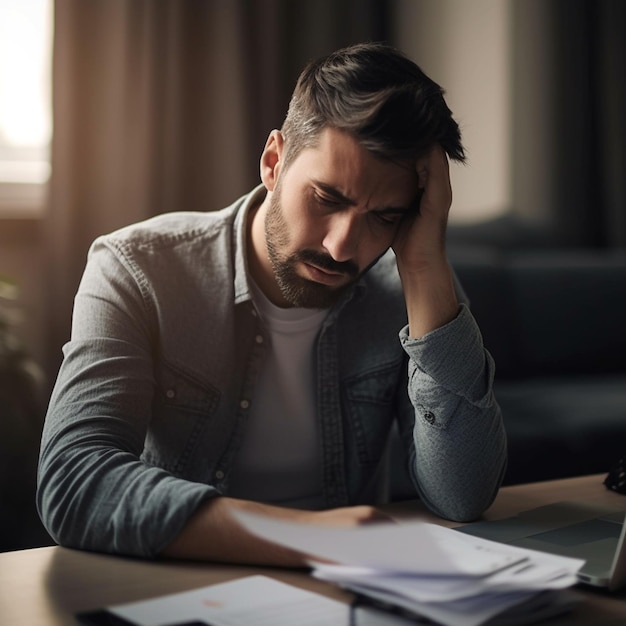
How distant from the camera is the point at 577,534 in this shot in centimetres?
97

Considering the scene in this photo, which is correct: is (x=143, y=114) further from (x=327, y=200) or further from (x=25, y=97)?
(x=327, y=200)

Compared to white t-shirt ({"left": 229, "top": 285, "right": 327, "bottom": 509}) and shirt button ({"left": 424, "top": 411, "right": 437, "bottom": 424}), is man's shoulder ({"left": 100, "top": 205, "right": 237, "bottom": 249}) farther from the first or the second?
shirt button ({"left": 424, "top": 411, "right": 437, "bottom": 424})

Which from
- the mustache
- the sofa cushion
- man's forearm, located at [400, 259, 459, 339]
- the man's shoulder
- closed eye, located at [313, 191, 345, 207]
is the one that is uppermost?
closed eye, located at [313, 191, 345, 207]

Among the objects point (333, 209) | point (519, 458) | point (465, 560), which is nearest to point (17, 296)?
point (519, 458)

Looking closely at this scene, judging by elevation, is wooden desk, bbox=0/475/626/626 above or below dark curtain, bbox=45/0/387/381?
below

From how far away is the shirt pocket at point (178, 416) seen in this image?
49.7 inches

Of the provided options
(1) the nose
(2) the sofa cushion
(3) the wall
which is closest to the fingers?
(1) the nose

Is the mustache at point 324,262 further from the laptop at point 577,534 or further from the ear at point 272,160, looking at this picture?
the laptop at point 577,534

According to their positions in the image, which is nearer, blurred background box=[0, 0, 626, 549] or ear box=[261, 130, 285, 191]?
ear box=[261, 130, 285, 191]

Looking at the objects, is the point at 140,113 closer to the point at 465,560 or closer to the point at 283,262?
the point at 283,262

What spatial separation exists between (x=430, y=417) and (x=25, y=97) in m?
Answer: 2.08

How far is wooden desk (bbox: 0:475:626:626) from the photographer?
75 centimetres

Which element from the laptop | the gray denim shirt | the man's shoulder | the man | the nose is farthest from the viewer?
the man's shoulder

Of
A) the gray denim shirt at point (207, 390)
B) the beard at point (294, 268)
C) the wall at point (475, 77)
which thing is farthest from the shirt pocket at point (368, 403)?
the wall at point (475, 77)
